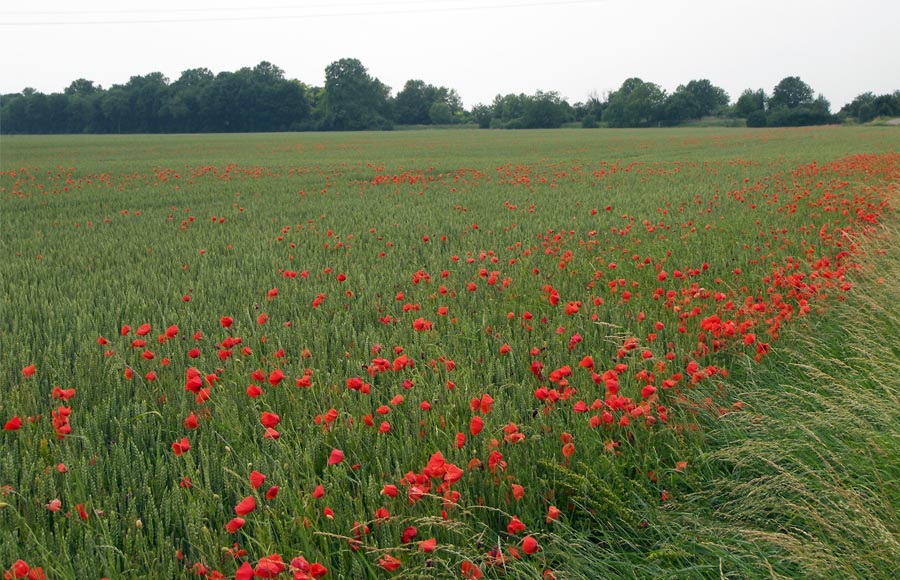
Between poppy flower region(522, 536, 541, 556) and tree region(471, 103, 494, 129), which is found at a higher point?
tree region(471, 103, 494, 129)

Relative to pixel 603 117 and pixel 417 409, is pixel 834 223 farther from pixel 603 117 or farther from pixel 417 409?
pixel 603 117

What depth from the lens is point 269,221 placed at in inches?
434

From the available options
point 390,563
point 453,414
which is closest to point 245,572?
point 390,563

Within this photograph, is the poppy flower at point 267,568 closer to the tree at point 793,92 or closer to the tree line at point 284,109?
the tree line at point 284,109

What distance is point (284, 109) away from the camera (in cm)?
10069

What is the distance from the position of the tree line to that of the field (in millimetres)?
93394

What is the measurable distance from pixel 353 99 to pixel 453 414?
111 metres

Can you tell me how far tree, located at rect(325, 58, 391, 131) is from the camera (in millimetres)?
100438

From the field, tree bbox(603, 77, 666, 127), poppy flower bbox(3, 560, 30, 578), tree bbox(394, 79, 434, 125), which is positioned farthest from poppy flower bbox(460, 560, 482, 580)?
tree bbox(394, 79, 434, 125)

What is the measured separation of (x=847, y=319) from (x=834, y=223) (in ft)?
16.0

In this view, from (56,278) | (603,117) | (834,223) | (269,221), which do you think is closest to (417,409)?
(56,278)

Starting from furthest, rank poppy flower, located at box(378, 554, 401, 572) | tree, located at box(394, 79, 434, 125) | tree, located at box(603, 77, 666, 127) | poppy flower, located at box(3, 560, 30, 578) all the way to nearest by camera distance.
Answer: tree, located at box(394, 79, 434, 125) < tree, located at box(603, 77, 666, 127) < poppy flower, located at box(378, 554, 401, 572) < poppy flower, located at box(3, 560, 30, 578)

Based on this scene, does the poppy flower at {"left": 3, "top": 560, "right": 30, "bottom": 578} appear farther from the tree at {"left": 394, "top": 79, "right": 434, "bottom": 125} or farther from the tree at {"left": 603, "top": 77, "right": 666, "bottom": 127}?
the tree at {"left": 394, "top": 79, "right": 434, "bottom": 125}

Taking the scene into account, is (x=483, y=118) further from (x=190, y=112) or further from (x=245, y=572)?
(x=245, y=572)
